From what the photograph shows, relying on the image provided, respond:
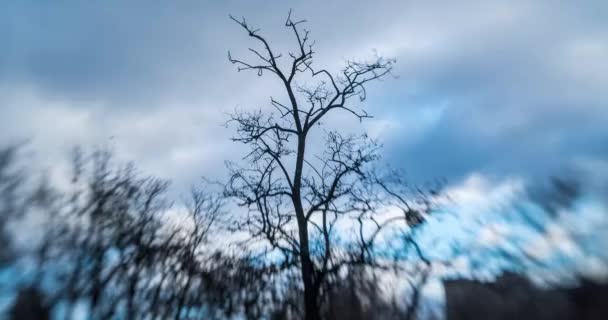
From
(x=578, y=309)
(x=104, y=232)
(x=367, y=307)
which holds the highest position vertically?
(x=104, y=232)

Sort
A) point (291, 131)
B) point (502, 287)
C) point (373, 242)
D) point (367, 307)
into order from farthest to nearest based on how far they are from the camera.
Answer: point (367, 307)
point (291, 131)
point (373, 242)
point (502, 287)

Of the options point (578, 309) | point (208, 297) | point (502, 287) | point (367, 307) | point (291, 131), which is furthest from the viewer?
point (208, 297)

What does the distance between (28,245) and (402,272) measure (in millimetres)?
11297

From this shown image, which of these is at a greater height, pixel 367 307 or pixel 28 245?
pixel 28 245

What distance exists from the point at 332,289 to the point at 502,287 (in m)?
4.40

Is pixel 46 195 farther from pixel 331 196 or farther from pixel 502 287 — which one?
pixel 502 287

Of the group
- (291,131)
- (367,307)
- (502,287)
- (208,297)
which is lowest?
(502,287)

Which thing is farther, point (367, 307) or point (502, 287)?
point (367, 307)

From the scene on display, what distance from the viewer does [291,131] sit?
12.7 metres

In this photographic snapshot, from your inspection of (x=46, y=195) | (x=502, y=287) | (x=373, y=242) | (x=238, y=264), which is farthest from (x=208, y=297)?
(x=502, y=287)

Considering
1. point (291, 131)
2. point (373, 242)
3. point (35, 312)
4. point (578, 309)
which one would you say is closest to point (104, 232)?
point (35, 312)

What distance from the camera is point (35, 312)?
1402 centimetres

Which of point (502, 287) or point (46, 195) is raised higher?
point (46, 195)

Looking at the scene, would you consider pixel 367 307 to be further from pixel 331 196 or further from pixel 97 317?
pixel 97 317
